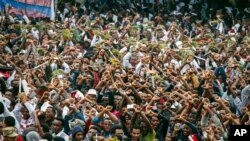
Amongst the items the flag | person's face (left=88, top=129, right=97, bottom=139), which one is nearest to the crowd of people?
person's face (left=88, top=129, right=97, bottom=139)

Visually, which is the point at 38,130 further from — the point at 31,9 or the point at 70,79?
the point at 31,9

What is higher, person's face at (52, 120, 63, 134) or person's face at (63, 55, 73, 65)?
person's face at (52, 120, 63, 134)

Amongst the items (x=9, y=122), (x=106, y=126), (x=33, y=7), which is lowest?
(x=106, y=126)

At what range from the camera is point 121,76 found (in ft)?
45.6

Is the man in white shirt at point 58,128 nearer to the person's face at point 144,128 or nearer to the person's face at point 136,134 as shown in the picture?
the person's face at point 136,134

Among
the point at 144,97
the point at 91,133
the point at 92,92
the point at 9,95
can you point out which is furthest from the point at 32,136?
the point at 144,97

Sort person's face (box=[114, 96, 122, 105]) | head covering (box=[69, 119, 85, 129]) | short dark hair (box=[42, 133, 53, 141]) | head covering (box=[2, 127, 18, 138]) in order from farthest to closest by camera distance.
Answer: person's face (box=[114, 96, 122, 105])
head covering (box=[69, 119, 85, 129])
short dark hair (box=[42, 133, 53, 141])
head covering (box=[2, 127, 18, 138])

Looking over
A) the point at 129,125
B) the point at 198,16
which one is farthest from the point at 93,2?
the point at 129,125

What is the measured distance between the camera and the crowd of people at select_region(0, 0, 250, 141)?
10336mm

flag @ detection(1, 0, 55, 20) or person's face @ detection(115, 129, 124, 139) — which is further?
flag @ detection(1, 0, 55, 20)

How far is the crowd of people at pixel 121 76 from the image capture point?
10336 mm

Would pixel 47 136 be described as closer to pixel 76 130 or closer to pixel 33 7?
pixel 76 130

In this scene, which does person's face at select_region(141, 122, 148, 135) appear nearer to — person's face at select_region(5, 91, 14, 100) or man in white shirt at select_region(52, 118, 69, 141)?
man in white shirt at select_region(52, 118, 69, 141)

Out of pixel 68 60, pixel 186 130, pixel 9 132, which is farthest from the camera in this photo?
pixel 68 60
